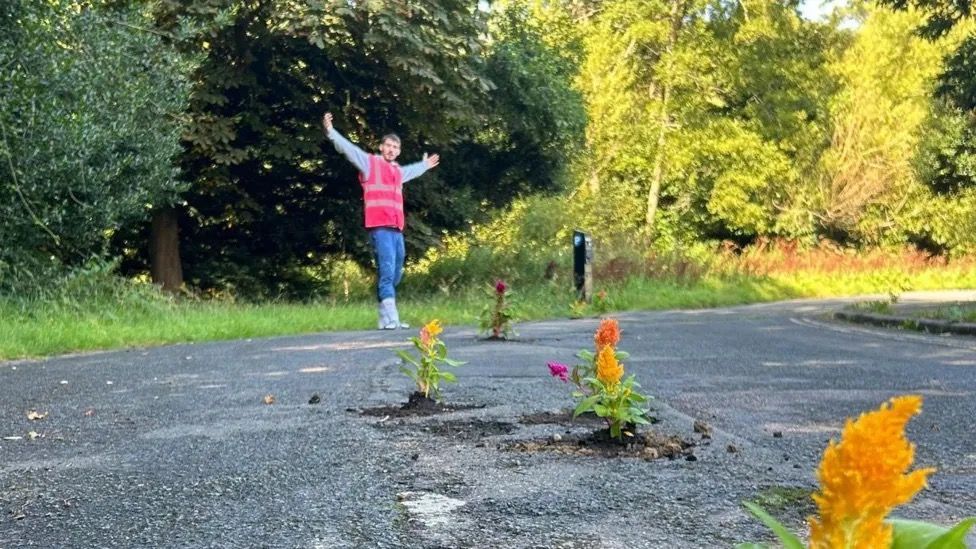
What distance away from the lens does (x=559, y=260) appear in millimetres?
23328

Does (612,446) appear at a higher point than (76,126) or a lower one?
lower

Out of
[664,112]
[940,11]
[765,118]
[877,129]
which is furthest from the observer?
[877,129]

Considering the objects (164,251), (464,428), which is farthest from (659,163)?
(464,428)

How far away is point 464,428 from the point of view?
4.45 m

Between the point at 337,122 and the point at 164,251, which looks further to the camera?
the point at 337,122

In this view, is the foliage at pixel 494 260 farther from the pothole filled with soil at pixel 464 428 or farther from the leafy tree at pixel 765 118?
the pothole filled with soil at pixel 464 428

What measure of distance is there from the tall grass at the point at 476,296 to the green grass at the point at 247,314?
0.06ft

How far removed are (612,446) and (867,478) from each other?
10.1 feet

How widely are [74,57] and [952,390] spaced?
10.4 metres

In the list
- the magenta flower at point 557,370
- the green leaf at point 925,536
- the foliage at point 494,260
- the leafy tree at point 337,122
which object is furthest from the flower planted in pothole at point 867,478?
the foliage at point 494,260

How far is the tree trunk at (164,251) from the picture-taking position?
57.9ft

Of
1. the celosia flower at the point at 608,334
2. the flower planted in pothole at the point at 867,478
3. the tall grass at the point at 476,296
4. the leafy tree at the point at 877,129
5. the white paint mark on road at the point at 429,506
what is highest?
the leafy tree at the point at 877,129

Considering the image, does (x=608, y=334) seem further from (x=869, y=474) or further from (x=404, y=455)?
(x=869, y=474)

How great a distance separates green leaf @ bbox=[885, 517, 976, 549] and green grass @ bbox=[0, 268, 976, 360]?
8804 mm
